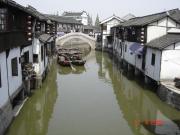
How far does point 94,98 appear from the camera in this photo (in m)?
21.8

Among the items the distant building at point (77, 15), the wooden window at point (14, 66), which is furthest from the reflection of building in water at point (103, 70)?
the distant building at point (77, 15)

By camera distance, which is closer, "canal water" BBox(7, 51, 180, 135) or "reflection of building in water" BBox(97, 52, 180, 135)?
"canal water" BBox(7, 51, 180, 135)

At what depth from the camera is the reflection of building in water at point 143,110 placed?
1529cm

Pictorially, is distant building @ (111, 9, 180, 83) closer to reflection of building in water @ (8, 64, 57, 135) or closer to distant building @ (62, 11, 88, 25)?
reflection of building in water @ (8, 64, 57, 135)

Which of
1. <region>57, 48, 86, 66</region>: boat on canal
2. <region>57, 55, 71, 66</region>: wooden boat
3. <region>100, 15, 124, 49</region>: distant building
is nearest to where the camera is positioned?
<region>57, 55, 71, 66</region>: wooden boat

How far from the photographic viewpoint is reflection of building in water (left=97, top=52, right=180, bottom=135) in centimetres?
1529

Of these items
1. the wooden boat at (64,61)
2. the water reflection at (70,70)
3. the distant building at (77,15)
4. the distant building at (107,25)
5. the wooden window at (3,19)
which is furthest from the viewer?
the distant building at (77,15)

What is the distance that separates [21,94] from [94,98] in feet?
20.5

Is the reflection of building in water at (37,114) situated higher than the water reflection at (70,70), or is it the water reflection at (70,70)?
the water reflection at (70,70)

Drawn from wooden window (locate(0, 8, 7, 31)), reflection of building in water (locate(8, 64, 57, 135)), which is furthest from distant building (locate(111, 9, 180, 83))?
wooden window (locate(0, 8, 7, 31))

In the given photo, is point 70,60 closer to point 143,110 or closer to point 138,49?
point 138,49

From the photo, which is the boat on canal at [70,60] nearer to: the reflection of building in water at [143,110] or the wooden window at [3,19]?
the reflection of building in water at [143,110]

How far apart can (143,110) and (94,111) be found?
3832 millimetres

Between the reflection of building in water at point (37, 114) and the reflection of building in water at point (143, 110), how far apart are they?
18.1 feet
